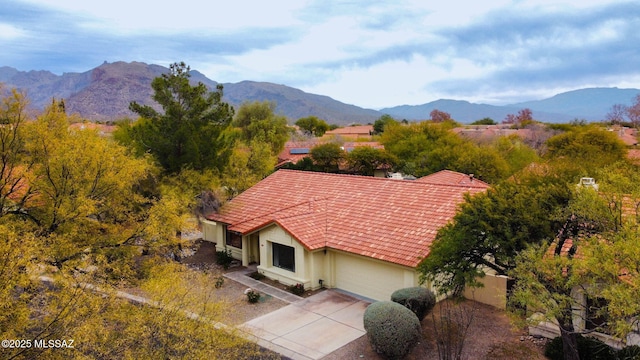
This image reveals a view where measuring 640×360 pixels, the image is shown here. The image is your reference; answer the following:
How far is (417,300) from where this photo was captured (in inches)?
632

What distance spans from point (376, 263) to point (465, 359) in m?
6.00

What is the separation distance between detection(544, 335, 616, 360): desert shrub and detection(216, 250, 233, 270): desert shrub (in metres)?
15.9

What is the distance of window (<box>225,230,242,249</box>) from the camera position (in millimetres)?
25594

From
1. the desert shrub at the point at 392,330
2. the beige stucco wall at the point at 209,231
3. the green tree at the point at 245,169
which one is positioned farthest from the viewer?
the green tree at the point at 245,169

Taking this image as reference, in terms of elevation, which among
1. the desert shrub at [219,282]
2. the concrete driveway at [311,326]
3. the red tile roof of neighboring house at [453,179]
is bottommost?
the concrete driveway at [311,326]

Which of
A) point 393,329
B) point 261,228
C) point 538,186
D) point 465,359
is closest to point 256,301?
point 261,228

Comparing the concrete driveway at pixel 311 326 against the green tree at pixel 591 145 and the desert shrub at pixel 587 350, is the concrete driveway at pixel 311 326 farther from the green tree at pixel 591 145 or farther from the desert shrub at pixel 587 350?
the green tree at pixel 591 145

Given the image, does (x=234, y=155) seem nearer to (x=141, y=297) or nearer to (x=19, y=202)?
(x=141, y=297)

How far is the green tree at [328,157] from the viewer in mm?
52281

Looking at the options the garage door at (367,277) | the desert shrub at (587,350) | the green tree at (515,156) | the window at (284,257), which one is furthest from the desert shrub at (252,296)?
the green tree at (515,156)

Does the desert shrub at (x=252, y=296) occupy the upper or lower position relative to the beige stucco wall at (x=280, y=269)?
lower

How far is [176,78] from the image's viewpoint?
25734 mm

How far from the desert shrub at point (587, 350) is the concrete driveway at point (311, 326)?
6.10m

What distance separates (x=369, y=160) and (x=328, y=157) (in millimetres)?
5164
